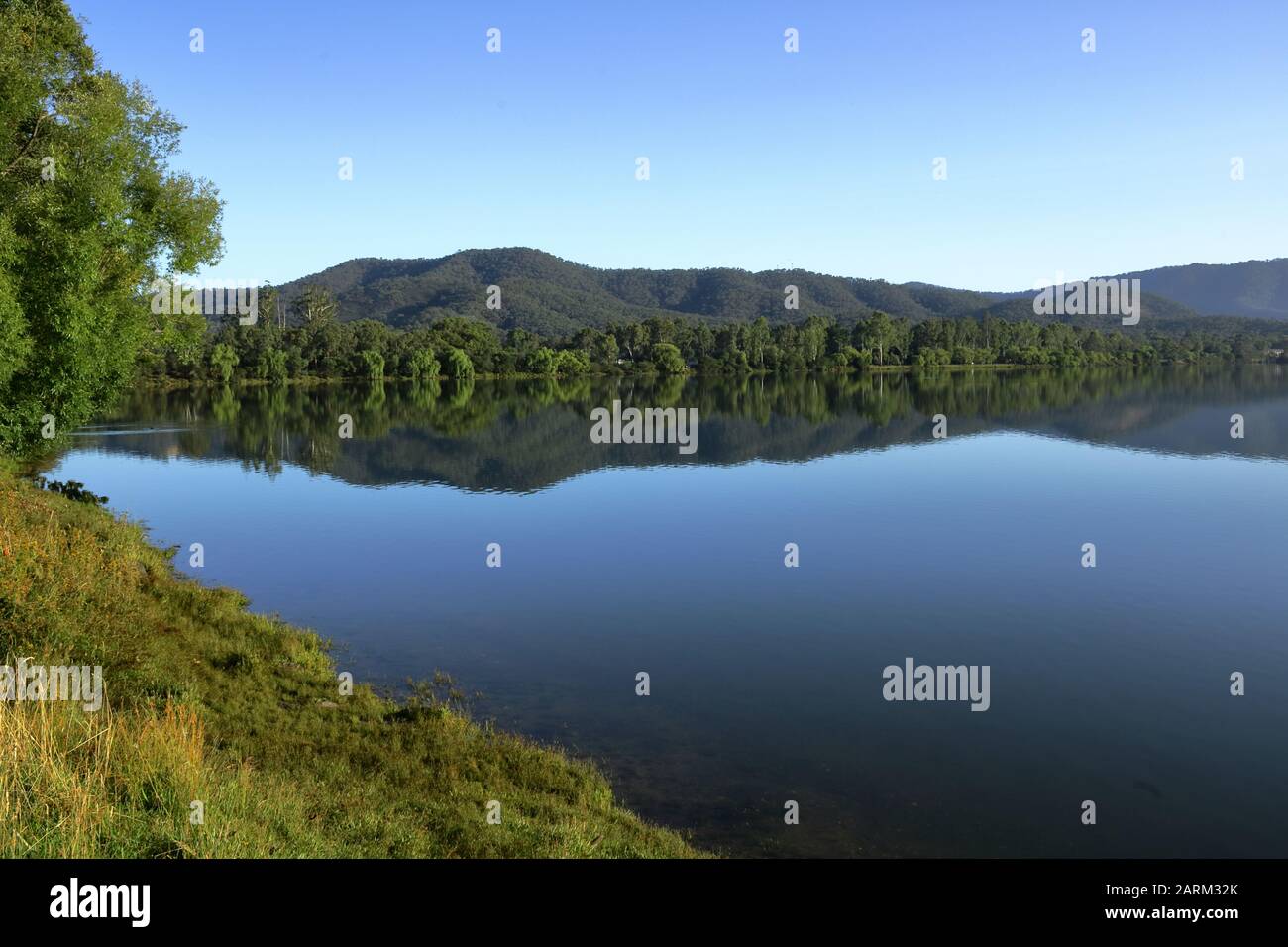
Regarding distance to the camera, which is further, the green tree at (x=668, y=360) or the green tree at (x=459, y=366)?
the green tree at (x=668, y=360)

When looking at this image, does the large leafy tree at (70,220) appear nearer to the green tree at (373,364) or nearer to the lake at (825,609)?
the lake at (825,609)

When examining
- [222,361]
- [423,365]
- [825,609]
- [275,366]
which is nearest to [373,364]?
[423,365]

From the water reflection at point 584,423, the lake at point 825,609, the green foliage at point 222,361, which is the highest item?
the green foliage at point 222,361

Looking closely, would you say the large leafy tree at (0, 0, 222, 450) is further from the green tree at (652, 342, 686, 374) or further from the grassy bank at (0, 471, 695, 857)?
the green tree at (652, 342, 686, 374)

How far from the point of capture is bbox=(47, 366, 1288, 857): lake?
14766 millimetres

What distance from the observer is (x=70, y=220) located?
103 ft

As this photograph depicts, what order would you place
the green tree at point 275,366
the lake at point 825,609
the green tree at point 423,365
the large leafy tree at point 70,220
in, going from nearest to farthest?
the lake at point 825,609, the large leafy tree at point 70,220, the green tree at point 275,366, the green tree at point 423,365

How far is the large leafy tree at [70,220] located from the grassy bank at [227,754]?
10.5 meters

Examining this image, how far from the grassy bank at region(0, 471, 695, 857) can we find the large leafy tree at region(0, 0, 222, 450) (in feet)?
34.5

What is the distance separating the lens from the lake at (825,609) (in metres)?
14.8

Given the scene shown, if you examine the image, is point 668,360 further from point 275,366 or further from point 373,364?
point 275,366

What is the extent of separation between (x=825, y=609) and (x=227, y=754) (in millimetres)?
17115

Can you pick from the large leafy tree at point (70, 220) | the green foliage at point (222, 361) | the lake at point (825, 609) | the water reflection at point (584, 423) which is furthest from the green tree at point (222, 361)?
the large leafy tree at point (70, 220)
